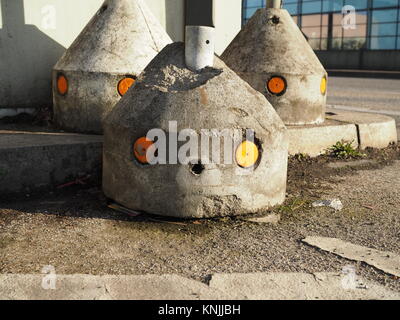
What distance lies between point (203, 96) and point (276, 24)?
10.7 feet

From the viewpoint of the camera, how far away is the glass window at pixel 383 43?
93.5 ft

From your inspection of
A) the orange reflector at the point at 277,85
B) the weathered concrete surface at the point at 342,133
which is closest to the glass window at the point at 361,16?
the weathered concrete surface at the point at 342,133

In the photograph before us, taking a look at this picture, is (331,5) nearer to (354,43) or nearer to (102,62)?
(354,43)

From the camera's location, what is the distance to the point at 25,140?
4.93m

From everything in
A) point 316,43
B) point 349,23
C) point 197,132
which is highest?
point 349,23

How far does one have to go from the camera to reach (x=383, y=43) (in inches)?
1144

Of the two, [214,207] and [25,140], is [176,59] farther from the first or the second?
[25,140]

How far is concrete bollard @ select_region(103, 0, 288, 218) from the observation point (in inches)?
144

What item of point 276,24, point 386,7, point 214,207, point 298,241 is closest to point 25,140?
point 214,207

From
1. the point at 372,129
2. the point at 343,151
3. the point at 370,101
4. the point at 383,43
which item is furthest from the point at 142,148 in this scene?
the point at 383,43

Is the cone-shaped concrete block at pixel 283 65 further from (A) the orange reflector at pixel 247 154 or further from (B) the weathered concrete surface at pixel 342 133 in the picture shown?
(A) the orange reflector at pixel 247 154

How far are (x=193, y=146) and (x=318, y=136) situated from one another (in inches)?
118

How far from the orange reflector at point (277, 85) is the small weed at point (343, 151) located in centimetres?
101
